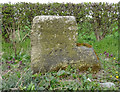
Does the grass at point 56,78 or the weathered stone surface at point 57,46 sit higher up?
the weathered stone surface at point 57,46

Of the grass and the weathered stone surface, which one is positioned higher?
the weathered stone surface

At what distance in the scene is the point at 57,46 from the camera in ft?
10.3

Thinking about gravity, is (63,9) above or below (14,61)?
above

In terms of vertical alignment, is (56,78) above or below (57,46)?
below

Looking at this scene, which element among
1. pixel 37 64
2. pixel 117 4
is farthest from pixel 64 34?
pixel 117 4

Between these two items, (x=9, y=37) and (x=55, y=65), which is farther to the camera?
(x=9, y=37)

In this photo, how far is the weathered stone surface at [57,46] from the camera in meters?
3.09

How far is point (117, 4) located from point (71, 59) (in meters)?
3.94

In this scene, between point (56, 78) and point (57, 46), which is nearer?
point (56, 78)

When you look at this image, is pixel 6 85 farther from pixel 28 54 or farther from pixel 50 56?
pixel 28 54

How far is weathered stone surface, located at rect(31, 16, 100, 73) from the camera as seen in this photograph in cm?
309

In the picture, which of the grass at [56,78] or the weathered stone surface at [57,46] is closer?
the grass at [56,78]

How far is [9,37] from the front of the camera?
5.77 m

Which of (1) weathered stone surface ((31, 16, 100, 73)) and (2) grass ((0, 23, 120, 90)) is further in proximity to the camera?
(1) weathered stone surface ((31, 16, 100, 73))
